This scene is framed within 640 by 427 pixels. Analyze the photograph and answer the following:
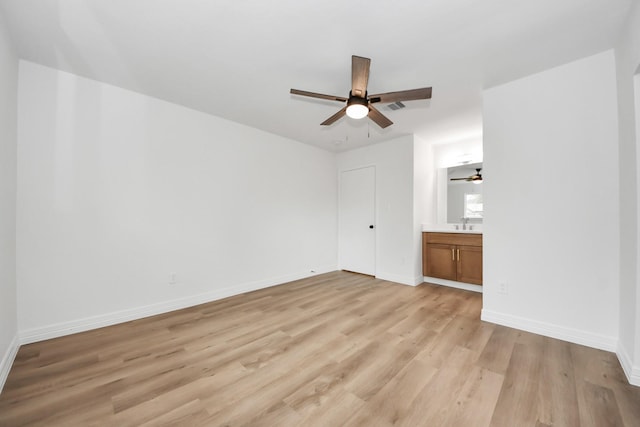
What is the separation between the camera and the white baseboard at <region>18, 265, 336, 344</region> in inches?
91.3

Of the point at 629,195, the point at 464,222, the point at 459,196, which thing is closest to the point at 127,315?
the point at 629,195

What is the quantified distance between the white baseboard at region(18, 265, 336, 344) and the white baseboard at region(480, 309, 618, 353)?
3070 millimetres

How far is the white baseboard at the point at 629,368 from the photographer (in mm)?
1728

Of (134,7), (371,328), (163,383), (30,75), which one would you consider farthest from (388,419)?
(30,75)

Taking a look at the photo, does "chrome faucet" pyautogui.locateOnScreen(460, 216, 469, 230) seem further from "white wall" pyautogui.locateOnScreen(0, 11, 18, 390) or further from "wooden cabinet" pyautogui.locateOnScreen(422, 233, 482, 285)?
"white wall" pyautogui.locateOnScreen(0, 11, 18, 390)

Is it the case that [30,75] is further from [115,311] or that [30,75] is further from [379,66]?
[379,66]

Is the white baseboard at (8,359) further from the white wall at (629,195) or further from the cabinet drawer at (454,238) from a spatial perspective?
the cabinet drawer at (454,238)

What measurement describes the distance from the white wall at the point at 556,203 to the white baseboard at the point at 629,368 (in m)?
0.22

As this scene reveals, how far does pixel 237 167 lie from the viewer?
3.76 meters

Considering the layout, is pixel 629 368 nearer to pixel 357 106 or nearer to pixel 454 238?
pixel 454 238

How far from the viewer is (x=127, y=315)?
2.77 metres

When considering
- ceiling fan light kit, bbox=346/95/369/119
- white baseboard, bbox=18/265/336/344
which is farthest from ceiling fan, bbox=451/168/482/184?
white baseboard, bbox=18/265/336/344

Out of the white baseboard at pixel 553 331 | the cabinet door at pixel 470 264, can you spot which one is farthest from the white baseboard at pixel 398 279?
the white baseboard at pixel 553 331

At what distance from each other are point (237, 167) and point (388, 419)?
134 inches
